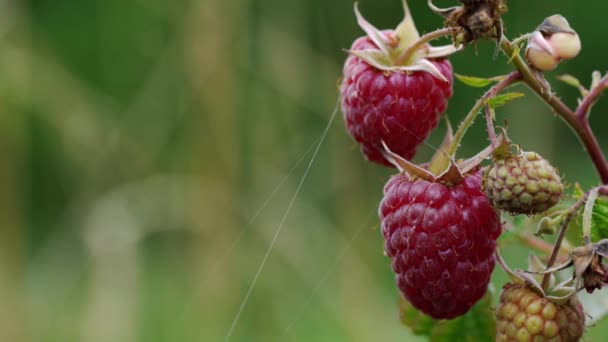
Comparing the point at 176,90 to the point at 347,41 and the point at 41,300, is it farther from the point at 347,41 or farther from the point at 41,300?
the point at 41,300

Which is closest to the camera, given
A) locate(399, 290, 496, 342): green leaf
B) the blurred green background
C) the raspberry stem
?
the raspberry stem

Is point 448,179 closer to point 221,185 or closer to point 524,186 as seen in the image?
point 524,186

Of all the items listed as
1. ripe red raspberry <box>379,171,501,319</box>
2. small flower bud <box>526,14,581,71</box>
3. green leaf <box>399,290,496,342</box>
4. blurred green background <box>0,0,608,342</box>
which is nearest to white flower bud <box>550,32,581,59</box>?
small flower bud <box>526,14,581,71</box>

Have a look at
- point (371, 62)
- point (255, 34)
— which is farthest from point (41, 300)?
point (371, 62)

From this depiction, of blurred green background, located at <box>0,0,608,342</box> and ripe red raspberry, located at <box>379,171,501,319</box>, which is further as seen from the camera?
blurred green background, located at <box>0,0,608,342</box>

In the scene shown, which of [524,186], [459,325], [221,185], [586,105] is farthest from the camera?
[221,185]

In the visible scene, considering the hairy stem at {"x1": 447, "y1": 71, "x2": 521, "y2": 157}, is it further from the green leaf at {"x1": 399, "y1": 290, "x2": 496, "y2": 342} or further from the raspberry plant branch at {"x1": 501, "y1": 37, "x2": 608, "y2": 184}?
the green leaf at {"x1": 399, "y1": 290, "x2": 496, "y2": 342}

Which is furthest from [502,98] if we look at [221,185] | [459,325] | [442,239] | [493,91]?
[221,185]
